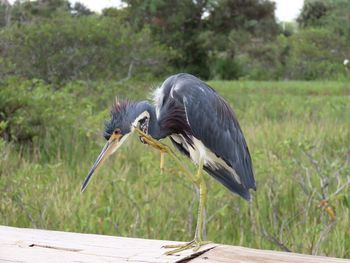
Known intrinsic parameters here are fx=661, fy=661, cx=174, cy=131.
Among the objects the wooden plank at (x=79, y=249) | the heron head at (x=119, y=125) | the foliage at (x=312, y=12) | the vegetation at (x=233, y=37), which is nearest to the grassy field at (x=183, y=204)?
the wooden plank at (x=79, y=249)

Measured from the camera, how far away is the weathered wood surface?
1575mm

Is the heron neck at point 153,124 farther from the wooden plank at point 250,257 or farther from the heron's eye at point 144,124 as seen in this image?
the wooden plank at point 250,257

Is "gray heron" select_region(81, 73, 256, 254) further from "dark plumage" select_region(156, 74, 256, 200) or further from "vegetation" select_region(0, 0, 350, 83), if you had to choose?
"vegetation" select_region(0, 0, 350, 83)

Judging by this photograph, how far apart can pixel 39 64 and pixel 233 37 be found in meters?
14.0

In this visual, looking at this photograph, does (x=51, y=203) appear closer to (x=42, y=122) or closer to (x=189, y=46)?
(x=42, y=122)

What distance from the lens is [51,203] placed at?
353 cm

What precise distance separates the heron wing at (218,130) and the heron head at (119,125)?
0.61 ft

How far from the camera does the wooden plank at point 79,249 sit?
5.27 ft

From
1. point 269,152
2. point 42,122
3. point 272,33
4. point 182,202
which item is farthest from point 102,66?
point 272,33

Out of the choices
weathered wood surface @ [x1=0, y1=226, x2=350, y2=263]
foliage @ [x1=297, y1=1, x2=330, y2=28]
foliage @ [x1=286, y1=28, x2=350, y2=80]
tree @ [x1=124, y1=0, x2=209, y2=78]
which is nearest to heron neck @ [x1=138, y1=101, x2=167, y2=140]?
weathered wood surface @ [x1=0, y1=226, x2=350, y2=263]

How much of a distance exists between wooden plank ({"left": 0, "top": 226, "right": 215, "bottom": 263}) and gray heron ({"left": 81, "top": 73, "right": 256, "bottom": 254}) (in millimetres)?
61

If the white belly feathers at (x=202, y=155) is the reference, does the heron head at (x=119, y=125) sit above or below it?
above

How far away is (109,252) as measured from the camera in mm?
1635

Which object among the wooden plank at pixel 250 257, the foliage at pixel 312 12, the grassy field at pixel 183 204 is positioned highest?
the foliage at pixel 312 12
